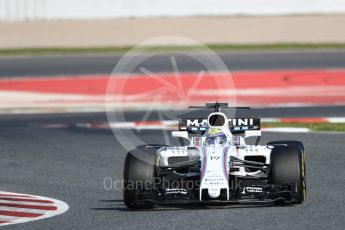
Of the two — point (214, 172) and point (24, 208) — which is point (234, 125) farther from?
point (24, 208)

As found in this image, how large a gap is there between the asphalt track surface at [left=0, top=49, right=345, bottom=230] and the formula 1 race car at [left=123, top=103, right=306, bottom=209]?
0.14 metres

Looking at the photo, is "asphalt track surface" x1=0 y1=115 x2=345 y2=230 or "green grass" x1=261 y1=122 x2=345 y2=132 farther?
"green grass" x1=261 y1=122 x2=345 y2=132

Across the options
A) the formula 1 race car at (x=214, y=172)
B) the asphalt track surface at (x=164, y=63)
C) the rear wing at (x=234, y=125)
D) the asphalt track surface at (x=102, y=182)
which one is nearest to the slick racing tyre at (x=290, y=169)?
the formula 1 race car at (x=214, y=172)

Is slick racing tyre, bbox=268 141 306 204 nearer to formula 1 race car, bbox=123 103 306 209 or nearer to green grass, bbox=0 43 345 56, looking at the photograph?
formula 1 race car, bbox=123 103 306 209

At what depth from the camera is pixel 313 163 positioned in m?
14.3

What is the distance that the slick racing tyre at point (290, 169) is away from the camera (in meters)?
10.5

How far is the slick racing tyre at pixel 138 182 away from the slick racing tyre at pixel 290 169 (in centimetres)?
131

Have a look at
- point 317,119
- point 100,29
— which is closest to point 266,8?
point 100,29

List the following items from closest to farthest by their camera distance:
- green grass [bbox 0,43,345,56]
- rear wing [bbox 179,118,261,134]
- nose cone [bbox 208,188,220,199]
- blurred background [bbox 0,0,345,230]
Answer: nose cone [bbox 208,188,220,199] < blurred background [bbox 0,0,345,230] < rear wing [bbox 179,118,261,134] < green grass [bbox 0,43,345,56]

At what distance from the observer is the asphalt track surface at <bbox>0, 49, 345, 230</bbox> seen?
9.80 meters

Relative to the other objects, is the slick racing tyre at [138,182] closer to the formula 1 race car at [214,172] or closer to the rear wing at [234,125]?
the formula 1 race car at [214,172]

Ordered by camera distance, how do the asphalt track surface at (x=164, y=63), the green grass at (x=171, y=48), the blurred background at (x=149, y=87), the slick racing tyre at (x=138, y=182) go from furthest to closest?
1. the green grass at (x=171, y=48)
2. the asphalt track surface at (x=164, y=63)
3. the blurred background at (x=149, y=87)
4. the slick racing tyre at (x=138, y=182)

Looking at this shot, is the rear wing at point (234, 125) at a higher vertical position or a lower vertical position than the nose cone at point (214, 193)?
higher

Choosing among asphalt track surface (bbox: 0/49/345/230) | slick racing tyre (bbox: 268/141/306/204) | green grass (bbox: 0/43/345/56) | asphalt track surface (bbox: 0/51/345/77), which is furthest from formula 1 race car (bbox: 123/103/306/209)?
green grass (bbox: 0/43/345/56)
